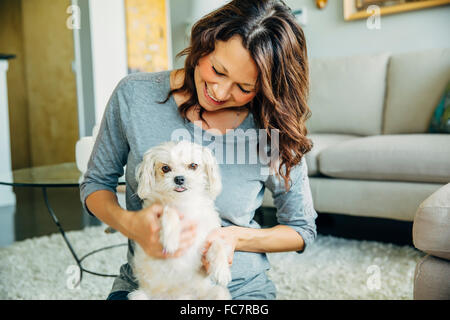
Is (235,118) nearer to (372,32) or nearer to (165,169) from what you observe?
(165,169)

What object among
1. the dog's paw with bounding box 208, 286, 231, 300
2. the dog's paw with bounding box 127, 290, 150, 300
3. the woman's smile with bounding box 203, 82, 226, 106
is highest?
the woman's smile with bounding box 203, 82, 226, 106

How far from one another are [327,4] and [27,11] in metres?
2.26

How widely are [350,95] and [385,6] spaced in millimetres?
769

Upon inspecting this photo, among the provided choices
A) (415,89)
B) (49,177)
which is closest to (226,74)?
(49,177)

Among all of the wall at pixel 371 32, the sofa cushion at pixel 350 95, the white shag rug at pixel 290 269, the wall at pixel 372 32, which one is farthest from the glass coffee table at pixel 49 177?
the wall at pixel 372 32

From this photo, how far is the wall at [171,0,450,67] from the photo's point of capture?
2.54 m

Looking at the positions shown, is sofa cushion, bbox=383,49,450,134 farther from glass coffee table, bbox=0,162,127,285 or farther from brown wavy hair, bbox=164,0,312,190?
glass coffee table, bbox=0,162,127,285

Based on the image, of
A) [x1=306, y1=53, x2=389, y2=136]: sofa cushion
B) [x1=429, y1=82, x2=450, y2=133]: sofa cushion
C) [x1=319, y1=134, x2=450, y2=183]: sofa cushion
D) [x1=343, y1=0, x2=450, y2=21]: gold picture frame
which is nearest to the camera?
[x1=319, y1=134, x2=450, y2=183]: sofa cushion

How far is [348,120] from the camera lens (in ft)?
7.87

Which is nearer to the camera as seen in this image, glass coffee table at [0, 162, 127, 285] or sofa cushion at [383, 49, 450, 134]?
glass coffee table at [0, 162, 127, 285]

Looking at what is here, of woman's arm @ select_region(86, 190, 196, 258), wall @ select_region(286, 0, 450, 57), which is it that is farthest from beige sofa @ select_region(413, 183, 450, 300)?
wall @ select_region(286, 0, 450, 57)

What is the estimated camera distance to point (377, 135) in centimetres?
228

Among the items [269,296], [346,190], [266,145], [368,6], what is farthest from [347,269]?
[368,6]

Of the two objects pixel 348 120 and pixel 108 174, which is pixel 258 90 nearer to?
pixel 108 174
